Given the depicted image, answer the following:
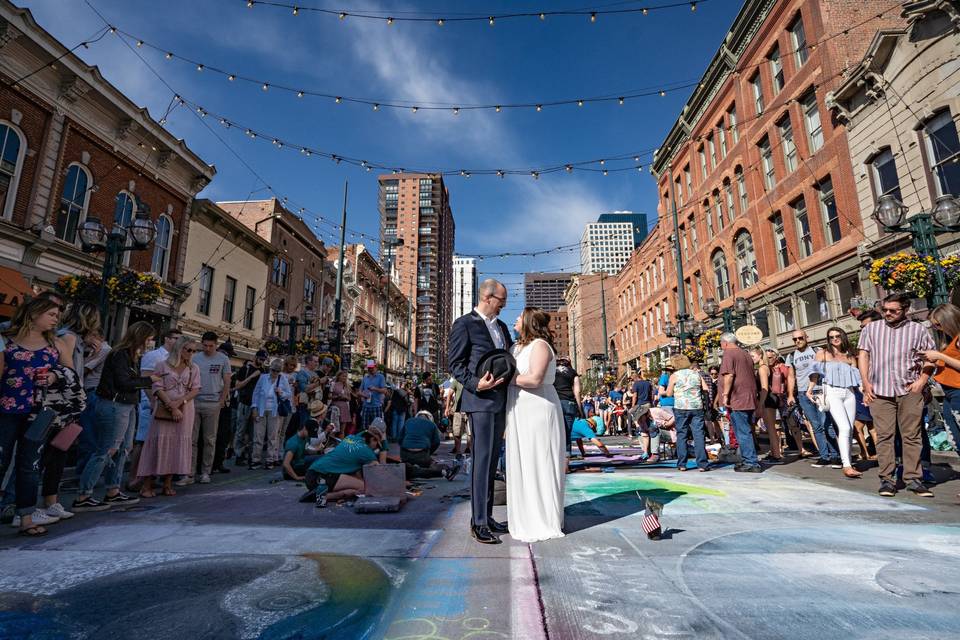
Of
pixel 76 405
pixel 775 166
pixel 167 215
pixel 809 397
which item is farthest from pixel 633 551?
pixel 775 166

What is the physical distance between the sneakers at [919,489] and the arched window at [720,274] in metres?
21.8

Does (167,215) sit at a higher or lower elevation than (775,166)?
lower

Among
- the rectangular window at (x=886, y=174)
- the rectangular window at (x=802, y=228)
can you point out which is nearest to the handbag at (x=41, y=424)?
the rectangular window at (x=886, y=174)

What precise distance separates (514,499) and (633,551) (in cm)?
81

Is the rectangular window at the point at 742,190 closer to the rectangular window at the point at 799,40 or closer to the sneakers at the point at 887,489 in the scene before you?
the rectangular window at the point at 799,40

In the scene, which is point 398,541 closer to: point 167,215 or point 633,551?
point 633,551

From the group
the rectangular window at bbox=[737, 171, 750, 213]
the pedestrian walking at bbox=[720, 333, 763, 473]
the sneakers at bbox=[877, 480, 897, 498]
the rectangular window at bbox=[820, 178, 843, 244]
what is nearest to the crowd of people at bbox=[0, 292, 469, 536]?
the pedestrian walking at bbox=[720, 333, 763, 473]

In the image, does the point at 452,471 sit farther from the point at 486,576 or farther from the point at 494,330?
the point at 486,576

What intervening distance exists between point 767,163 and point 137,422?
24934mm

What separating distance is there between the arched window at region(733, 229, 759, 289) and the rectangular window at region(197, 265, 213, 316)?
25.7 metres

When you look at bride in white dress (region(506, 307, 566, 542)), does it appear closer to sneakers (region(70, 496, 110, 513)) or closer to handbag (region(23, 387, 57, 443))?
handbag (region(23, 387, 57, 443))

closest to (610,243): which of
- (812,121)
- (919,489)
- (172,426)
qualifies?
(812,121)

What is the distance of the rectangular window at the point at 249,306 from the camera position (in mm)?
23391

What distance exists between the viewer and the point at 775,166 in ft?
66.2
